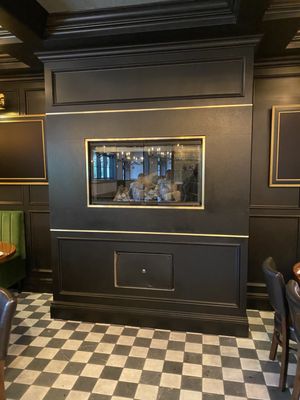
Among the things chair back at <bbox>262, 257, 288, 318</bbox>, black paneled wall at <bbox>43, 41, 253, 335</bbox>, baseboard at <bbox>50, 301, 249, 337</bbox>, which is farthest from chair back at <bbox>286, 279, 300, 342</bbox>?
baseboard at <bbox>50, 301, 249, 337</bbox>

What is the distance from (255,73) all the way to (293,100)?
46 cm

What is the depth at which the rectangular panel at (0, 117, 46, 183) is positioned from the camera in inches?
136

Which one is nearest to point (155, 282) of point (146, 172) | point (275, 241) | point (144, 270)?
point (144, 270)

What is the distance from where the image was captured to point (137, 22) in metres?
2.30

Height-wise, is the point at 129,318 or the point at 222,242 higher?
the point at 222,242

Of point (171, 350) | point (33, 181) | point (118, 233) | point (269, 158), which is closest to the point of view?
point (171, 350)

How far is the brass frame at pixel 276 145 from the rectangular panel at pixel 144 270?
1342 millimetres

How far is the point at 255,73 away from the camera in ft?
9.83

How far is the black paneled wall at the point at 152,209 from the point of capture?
2.55 m

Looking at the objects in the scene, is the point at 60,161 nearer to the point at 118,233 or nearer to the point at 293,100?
the point at 118,233

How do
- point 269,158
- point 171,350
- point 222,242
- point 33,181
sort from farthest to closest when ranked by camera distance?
point 33,181
point 269,158
point 222,242
point 171,350

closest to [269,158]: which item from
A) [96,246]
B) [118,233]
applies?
[118,233]

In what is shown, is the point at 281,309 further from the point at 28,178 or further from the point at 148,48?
the point at 28,178

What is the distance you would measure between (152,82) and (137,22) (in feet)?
1.59
